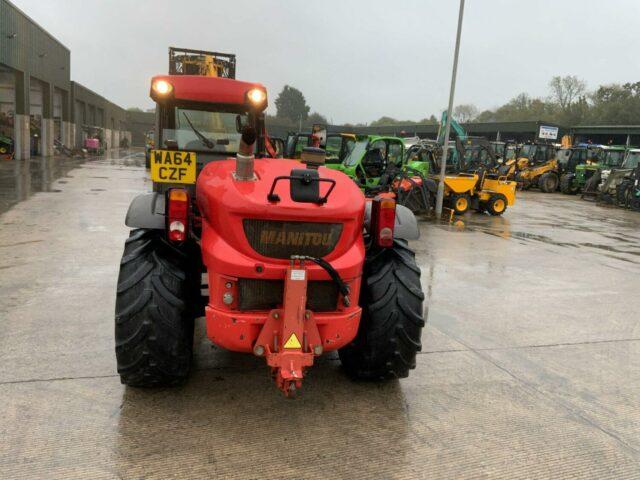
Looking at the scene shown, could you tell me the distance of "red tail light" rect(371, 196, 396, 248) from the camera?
133 inches

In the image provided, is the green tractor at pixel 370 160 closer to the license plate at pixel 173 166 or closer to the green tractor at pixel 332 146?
the green tractor at pixel 332 146

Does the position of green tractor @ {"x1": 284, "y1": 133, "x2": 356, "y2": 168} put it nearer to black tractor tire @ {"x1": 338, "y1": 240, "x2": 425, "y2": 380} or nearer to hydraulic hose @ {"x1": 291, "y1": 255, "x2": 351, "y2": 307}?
black tractor tire @ {"x1": 338, "y1": 240, "x2": 425, "y2": 380}

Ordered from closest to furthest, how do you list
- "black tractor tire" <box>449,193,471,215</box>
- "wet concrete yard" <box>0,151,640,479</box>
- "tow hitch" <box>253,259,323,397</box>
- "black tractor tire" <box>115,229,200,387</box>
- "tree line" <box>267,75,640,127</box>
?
"wet concrete yard" <box>0,151,640,479</box> < "tow hitch" <box>253,259,323,397</box> < "black tractor tire" <box>115,229,200,387</box> < "black tractor tire" <box>449,193,471,215</box> < "tree line" <box>267,75,640,127</box>

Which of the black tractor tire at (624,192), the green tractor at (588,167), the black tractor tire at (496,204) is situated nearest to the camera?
the black tractor tire at (496,204)

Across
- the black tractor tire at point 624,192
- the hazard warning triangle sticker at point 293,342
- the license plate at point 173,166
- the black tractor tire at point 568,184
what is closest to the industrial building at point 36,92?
the license plate at point 173,166

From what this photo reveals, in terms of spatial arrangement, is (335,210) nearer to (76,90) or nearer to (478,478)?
(478,478)

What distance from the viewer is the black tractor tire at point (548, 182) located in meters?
26.2

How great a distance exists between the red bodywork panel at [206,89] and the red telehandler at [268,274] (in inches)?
58.2

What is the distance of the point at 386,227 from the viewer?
11.2 feet

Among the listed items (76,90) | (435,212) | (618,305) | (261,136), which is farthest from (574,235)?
(76,90)

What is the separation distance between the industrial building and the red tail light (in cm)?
2424

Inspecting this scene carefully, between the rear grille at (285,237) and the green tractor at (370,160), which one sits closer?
the rear grille at (285,237)

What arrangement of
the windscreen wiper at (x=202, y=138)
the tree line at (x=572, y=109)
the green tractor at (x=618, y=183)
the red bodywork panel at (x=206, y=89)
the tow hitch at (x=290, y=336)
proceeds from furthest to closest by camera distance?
1. the tree line at (x=572, y=109)
2. the green tractor at (x=618, y=183)
3. the windscreen wiper at (x=202, y=138)
4. the red bodywork panel at (x=206, y=89)
5. the tow hitch at (x=290, y=336)

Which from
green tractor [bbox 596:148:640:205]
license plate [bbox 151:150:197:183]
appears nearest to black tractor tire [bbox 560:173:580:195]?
green tractor [bbox 596:148:640:205]
